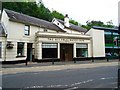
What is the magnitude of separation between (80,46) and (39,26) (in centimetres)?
876

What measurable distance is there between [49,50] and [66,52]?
4.06 meters

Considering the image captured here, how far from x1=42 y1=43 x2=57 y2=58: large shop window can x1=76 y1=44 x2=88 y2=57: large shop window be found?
5.38m

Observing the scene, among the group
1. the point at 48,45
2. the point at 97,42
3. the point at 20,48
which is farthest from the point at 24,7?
the point at 20,48

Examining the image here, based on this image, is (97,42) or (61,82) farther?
(97,42)

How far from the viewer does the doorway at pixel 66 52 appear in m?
40.9

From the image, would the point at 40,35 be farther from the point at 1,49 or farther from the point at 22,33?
the point at 1,49

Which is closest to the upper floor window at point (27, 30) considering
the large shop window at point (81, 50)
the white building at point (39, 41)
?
the white building at point (39, 41)

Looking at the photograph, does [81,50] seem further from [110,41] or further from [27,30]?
[110,41]

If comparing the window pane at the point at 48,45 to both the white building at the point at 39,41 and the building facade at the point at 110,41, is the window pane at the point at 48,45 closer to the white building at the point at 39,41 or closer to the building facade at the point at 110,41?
the white building at the point at 39,41

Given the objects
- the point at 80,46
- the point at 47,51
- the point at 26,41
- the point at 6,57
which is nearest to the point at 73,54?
the point at 80,46

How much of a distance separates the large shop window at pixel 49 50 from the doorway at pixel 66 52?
175cm

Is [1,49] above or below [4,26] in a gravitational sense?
below

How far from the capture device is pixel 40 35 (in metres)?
37.2

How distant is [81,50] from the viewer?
4362 centimetres
